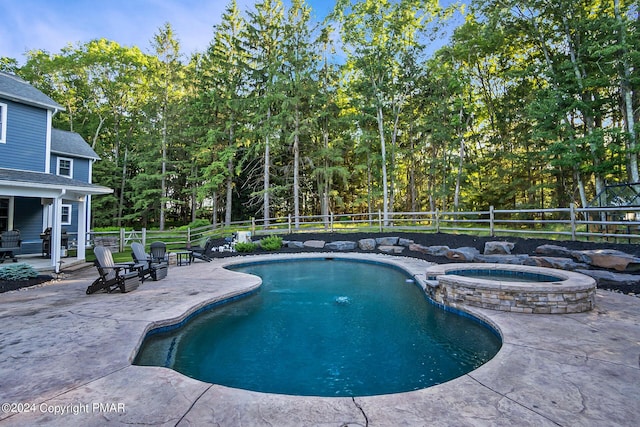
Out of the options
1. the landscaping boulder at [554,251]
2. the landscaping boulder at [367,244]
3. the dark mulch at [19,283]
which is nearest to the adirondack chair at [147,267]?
the dark mulch at [19,283]

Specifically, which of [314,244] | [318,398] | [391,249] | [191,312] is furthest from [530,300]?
[314,244]

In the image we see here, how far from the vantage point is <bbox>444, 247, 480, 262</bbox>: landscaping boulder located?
8.77 m

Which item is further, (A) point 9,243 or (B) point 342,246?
(B) point 342,246

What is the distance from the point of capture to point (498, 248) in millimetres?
8406

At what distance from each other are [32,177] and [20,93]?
3.47 metres

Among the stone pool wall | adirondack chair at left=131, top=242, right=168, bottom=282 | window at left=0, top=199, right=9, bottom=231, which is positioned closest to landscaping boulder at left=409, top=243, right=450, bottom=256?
the stone pool wall

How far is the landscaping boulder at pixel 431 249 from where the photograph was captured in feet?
31.7

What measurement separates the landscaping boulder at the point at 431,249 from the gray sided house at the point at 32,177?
33.8 feet

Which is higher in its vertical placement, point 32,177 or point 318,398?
point 32,177

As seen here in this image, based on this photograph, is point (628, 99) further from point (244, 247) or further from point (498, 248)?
point (244, 247)

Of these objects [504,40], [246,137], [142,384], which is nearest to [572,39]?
[504,40]

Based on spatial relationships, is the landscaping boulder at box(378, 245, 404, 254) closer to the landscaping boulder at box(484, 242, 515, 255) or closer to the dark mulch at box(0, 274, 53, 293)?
the landscaping boulder at box(484, 242, 515, 255)

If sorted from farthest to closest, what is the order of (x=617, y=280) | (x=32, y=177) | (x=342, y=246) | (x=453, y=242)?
(x=342, y=246)
(x=453, y=242)
(x=32, y=177)
(x=617, y=280)

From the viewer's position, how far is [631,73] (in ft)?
33.6
